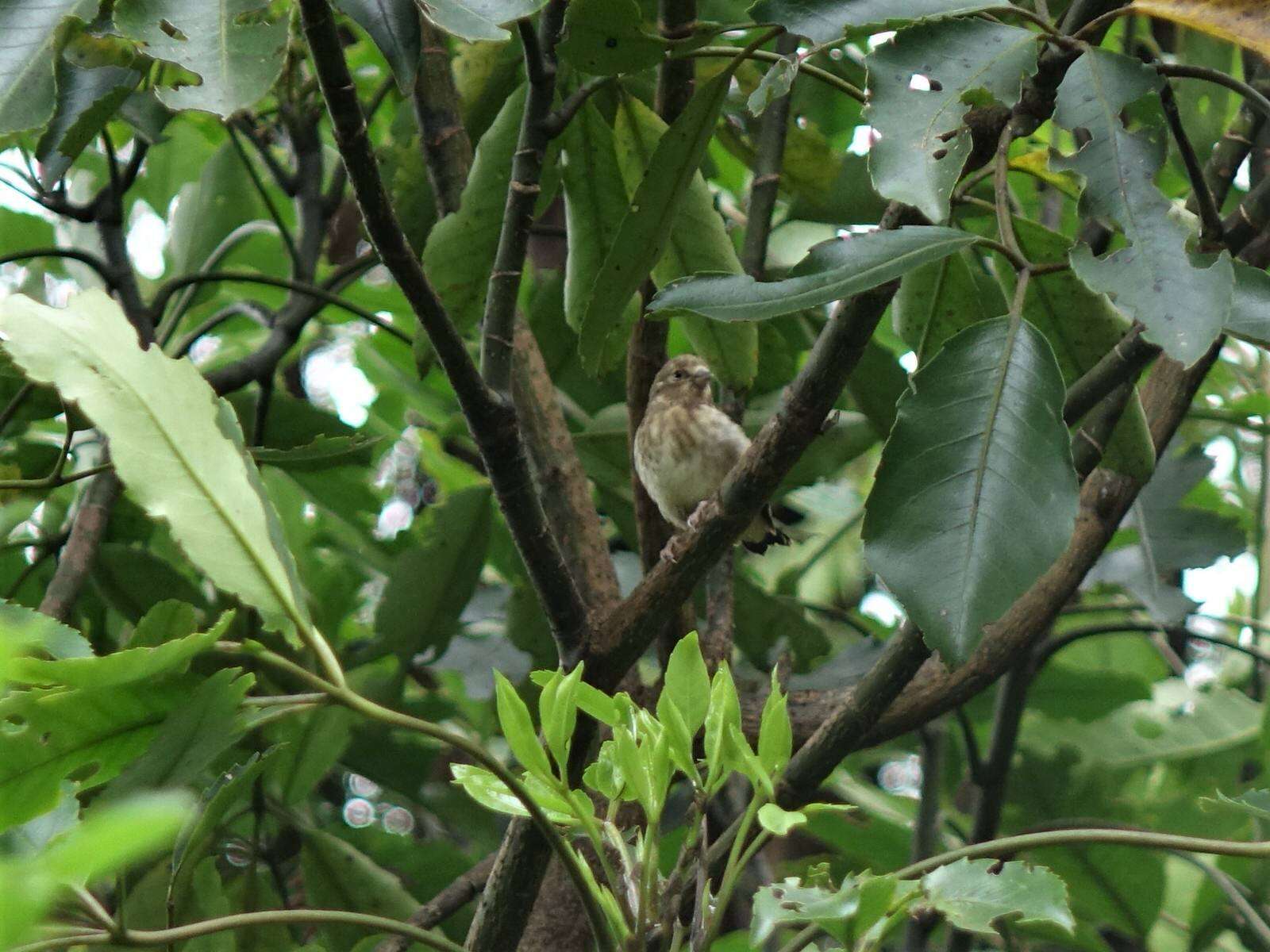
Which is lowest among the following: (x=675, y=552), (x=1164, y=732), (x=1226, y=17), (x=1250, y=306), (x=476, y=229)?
(x=1164, y=732)

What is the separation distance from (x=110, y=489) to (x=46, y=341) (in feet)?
5.07

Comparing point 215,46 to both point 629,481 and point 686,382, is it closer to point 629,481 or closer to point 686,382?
point 629,481

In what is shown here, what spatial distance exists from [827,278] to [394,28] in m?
0.46

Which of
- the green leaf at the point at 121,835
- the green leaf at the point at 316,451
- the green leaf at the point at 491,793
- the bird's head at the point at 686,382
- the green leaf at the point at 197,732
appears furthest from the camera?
the bird's head at the point at 686,382

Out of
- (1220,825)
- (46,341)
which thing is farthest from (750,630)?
(46,341)

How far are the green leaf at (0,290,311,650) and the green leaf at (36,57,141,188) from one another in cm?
80

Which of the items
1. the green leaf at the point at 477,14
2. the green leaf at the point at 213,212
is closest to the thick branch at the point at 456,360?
the green leaf at the point at 477,14

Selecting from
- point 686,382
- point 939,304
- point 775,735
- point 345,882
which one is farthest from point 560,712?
point 686,382

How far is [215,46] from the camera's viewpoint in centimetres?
136

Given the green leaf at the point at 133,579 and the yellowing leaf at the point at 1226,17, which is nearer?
the yellowing leaf at the point at 1226,17

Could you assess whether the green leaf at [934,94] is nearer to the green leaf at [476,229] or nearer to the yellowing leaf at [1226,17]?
the yellowing leaf at [1226,17]

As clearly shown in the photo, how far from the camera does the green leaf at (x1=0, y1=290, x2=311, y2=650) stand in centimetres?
101

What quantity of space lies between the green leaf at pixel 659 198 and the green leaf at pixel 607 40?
0.08 meters

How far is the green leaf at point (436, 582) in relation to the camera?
275 cm
